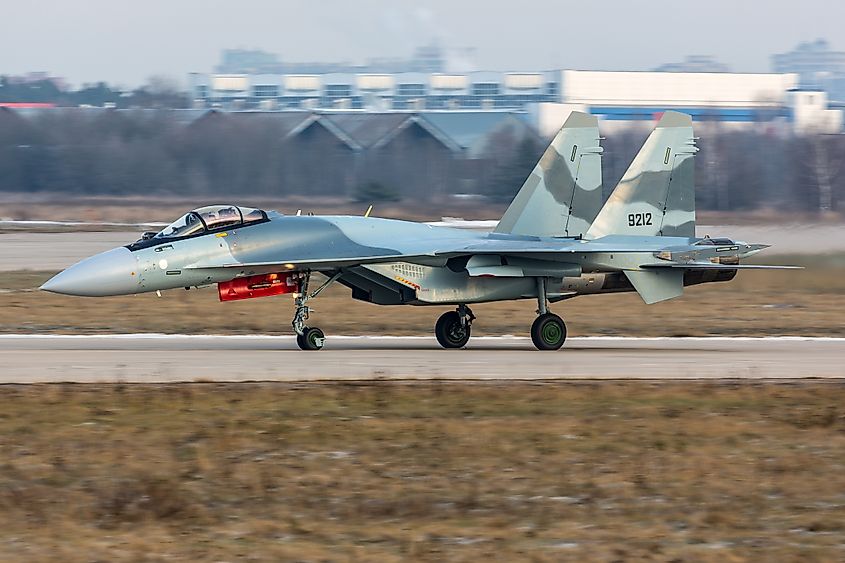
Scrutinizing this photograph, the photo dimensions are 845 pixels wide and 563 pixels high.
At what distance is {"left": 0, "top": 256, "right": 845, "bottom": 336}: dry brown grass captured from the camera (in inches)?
918

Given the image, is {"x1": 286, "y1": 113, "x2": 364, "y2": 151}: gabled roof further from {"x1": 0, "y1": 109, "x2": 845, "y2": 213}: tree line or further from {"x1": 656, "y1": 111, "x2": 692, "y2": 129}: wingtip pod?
{"x1": 656, "y1": 111, "x2": 692, "y2": 129}: wingtip pod

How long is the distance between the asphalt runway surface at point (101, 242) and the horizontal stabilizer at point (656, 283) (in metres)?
10.2

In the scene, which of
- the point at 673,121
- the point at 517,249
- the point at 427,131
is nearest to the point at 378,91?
the point at 427,131

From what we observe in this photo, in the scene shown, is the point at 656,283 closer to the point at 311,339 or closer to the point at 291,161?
the point at 311,339

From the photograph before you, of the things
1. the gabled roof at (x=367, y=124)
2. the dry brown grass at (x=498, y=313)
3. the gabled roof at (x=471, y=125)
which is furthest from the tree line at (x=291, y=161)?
the dry brown grass at (x=498, y=313)

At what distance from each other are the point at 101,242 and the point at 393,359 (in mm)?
25536

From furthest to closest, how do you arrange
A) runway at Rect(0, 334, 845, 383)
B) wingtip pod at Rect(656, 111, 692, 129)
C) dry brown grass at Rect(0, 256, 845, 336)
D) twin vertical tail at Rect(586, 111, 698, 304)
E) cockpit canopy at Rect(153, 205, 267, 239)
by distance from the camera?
dry brown grass at Rect(0, 256, 845, 336) < wingtip pod at Rect(656, 111, 692, 129) < twin vertical tail at Rect(586, 111, 698, 304) < cockpit canopy at Rect(153, 205, 267, 239) < runway at Rect(0, 334, 845, 383)

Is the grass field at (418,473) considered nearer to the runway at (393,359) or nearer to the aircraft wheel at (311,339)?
the runway at (393,359)

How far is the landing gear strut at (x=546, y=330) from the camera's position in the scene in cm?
1919

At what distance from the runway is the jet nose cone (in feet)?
3.16

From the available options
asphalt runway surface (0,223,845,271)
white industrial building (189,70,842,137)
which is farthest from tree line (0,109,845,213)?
white industrial building (189,70,842,137)

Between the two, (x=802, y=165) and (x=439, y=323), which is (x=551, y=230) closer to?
(x=439, y=323)

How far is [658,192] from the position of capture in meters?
20.9

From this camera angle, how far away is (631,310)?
28.0 m
